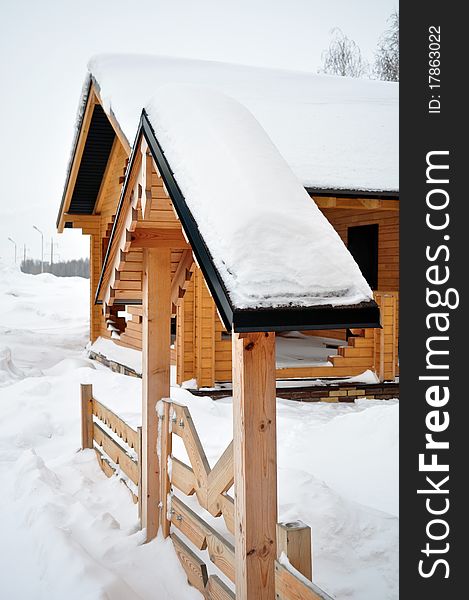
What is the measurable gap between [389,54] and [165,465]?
29.8m

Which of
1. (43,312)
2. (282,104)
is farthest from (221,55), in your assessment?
(282,104)

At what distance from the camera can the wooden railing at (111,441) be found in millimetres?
5539

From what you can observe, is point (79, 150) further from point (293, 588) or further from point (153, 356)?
point (293, 588)

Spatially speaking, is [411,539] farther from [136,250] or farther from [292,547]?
[136,250]

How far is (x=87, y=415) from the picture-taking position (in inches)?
286

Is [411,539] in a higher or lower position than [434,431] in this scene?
lower

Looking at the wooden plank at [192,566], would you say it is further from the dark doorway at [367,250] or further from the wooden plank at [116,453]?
the dark doorway at [367,250]

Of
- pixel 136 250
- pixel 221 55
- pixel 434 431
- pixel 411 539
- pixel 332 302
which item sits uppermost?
pixel 221 55

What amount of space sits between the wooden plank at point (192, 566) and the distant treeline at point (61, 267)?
5306 cm

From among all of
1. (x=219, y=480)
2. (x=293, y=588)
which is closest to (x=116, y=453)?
(x=219, y=480)

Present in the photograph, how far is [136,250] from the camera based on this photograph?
485 cm

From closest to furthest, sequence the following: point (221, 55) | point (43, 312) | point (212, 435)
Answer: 1. point (212, 435)
2. point (43, 312)
3. point (221, 55)

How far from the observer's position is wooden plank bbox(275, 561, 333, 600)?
2770 millimetres

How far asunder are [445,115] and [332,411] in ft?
18.7
